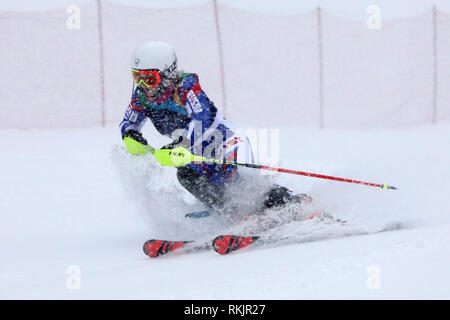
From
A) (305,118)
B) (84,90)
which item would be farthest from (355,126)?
(84,90)

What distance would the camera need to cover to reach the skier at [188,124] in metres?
Result: 4.55

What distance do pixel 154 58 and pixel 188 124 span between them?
0.67 metres

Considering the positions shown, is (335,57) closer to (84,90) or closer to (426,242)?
(84,90)

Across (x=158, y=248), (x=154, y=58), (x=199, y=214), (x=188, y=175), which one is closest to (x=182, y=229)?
(x=199, y=214)

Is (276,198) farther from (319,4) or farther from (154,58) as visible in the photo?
(319,4)

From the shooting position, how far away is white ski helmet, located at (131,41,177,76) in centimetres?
449

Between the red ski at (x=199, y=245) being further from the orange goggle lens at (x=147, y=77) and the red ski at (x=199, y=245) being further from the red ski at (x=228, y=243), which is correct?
the orange goggle lens at (x=147, y=77)

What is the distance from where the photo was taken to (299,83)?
1216 centimetres

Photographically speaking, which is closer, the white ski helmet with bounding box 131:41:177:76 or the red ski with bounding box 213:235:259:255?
the red ski with bounding box 213:235:259:255

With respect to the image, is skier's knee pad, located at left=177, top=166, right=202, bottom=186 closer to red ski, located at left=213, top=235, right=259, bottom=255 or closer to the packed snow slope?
the packed snow slope

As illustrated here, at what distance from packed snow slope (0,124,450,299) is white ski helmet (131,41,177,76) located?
1.23m

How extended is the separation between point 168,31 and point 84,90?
2053 millimetres

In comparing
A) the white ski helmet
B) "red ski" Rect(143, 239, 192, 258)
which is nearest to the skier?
the white ski helmet

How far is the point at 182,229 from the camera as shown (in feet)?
17.1
